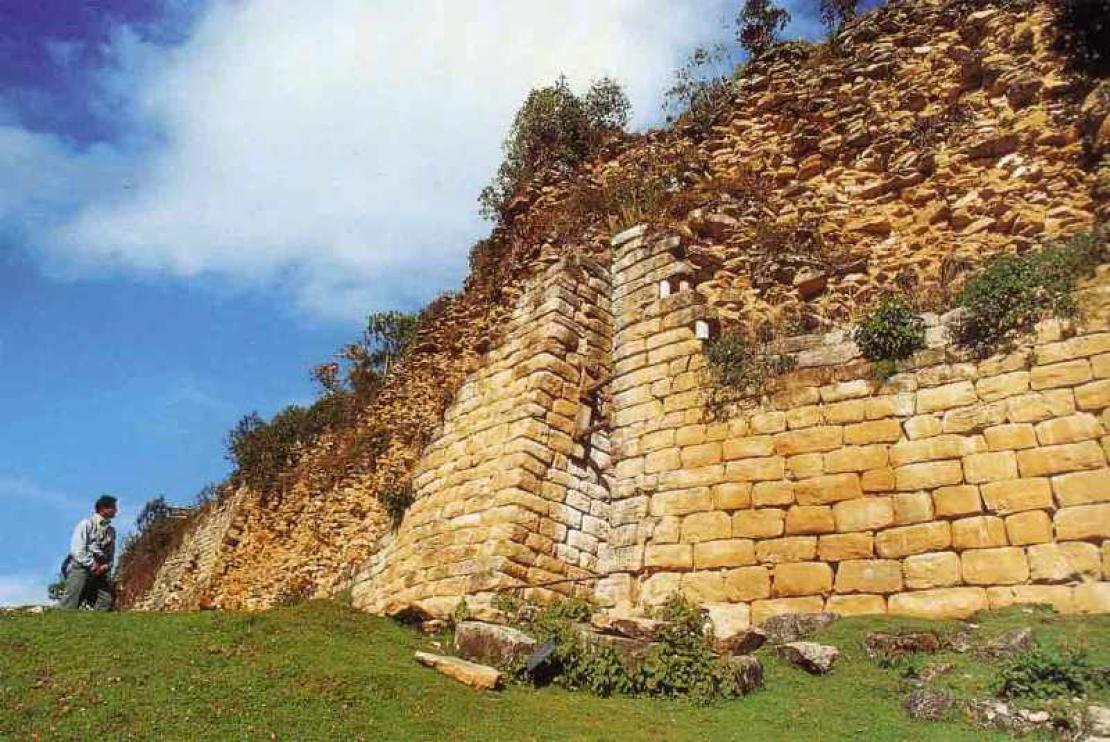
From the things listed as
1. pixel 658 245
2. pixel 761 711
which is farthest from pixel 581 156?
pixel 761 711

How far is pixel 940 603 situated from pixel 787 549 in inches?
56.6

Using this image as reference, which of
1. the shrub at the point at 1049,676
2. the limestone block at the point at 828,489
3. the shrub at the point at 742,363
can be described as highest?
the shrub at the point at 742,363

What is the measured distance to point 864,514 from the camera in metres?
8.09

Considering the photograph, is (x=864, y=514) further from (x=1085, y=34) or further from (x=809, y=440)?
(x=1085, y=34)

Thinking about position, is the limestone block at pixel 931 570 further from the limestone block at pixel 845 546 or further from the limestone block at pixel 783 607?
the limestone block at pixel 783 607

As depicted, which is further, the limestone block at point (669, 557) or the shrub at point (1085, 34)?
the shrub at point (1085, 34)

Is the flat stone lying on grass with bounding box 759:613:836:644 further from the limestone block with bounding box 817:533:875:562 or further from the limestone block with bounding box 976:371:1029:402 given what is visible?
the limestone block with bounding box 976:371:1029:402

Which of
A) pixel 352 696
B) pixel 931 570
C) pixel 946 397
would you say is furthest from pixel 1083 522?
pixel 352 696

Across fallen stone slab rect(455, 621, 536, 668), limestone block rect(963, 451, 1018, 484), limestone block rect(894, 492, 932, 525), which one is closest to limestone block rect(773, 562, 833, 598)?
limestone block rect(894, 492, 932, 525)

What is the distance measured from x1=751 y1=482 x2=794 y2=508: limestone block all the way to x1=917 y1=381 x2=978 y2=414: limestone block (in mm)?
1416

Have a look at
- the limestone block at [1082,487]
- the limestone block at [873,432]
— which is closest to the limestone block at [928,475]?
the limestone block at [873,432]

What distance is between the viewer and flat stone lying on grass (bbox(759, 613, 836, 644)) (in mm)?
7664

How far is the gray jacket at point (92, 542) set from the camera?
9.60m

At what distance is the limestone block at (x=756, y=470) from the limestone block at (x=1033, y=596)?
2190 mm
